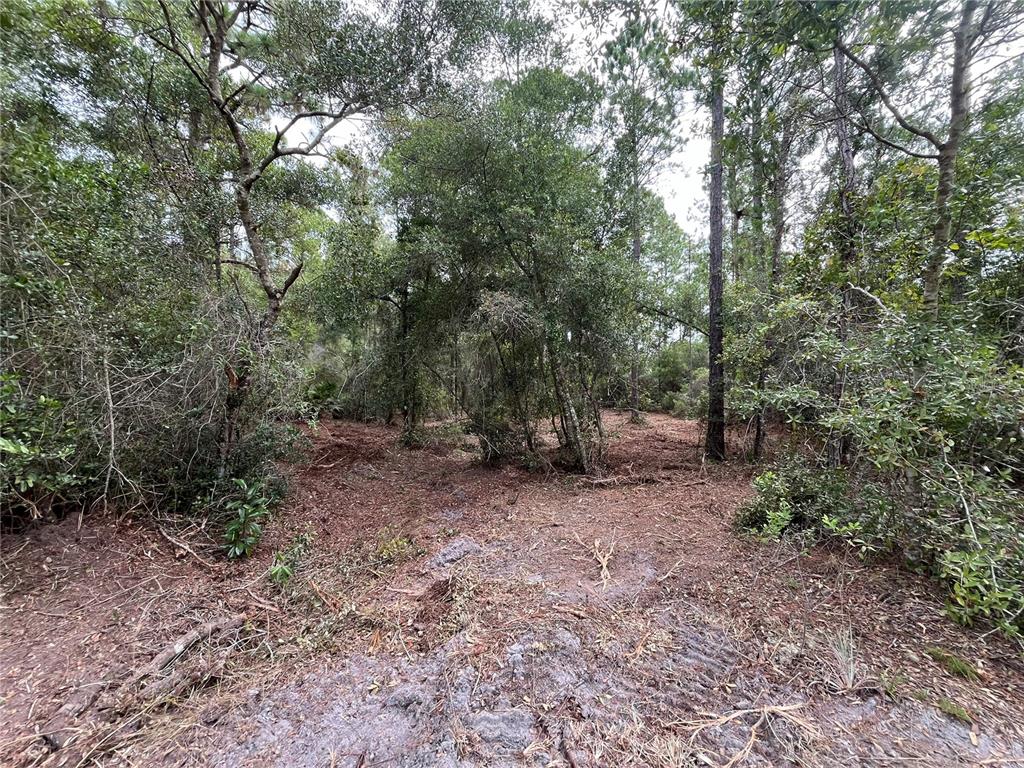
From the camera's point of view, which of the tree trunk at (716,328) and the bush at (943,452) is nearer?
the bush at (943,452)

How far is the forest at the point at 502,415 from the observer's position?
5.86 ft

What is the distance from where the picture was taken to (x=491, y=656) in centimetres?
205

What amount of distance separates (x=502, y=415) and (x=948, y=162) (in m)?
4.94

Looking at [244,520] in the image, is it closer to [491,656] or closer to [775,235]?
[491,656]

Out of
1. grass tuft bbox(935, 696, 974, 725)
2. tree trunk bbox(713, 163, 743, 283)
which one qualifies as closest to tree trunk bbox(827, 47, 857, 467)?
grass tuft bbox(935, 696, 974, 725)

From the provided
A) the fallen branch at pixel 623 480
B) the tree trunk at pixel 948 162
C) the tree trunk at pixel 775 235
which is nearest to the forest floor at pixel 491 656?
the fallen branch at pixel 623 480

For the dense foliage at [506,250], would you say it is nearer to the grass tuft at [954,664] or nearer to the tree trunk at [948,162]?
the tree trunk at [948,162]

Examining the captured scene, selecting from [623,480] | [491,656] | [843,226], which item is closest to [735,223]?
[843,226]

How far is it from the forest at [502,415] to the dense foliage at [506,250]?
40 mm

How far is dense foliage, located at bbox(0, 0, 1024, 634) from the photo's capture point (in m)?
2.30

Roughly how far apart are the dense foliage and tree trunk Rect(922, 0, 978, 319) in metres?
0.02

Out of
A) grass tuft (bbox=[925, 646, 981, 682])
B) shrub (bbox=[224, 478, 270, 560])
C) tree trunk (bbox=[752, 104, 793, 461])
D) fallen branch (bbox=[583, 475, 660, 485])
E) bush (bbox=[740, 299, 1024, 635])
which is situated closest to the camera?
grass tuft (bbox=[925, 646, 981, 682])

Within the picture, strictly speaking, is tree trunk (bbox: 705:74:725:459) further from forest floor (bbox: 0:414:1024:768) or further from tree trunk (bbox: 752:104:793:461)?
forest floor (bbox: 0:414:1024:768)

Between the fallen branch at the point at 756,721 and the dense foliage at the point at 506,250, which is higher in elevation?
the dense foliage at the point at 506,250
